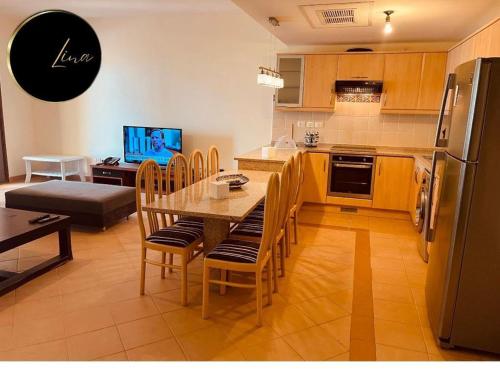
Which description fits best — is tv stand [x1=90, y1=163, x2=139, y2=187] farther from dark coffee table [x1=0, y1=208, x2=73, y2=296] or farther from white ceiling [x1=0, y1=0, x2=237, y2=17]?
dark coffee table [x1=0, y1=208, x2=73, y2=296]

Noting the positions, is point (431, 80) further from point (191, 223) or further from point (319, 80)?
point (191, 223)

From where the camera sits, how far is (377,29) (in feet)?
13.7

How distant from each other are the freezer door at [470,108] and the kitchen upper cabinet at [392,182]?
2.52 m

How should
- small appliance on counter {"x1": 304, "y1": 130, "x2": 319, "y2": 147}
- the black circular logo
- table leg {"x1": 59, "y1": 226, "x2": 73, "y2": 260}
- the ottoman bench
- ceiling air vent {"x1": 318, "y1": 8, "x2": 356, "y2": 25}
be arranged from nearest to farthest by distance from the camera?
the black circular logo < table leg {"x1": 59, "y1": 226, "x2": 73, "y2": 260} < ceiling air vent {"x1": 318, "y1": 8, "x2": 356, "y2": 25} < the ottoman bench < small appliance on counter {"x1": 304, "y1": 130, "x2": 319, "y2": 147}

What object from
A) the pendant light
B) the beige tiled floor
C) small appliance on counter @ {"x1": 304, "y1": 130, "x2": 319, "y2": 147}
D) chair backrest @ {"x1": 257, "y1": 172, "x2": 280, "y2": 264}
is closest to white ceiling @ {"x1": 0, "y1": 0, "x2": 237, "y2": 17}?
the pendant light

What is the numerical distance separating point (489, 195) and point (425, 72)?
3.17m

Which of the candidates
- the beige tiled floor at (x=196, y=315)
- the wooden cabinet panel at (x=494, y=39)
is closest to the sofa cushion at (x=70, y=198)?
the beige tiled floor at (x=196, y=315)

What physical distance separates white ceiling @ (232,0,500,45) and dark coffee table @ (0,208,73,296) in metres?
2.47

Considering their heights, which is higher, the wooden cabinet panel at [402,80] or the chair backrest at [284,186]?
the wooden cabinet panel at [402,80]

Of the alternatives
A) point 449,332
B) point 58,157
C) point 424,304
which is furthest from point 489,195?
point 58,157

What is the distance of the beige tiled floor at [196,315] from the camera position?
2098 millimetres

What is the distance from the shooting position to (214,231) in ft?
8.93

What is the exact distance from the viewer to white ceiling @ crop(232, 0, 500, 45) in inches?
127

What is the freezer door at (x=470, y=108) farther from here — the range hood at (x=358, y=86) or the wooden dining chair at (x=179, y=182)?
the range hood at (x=358, y=86)
